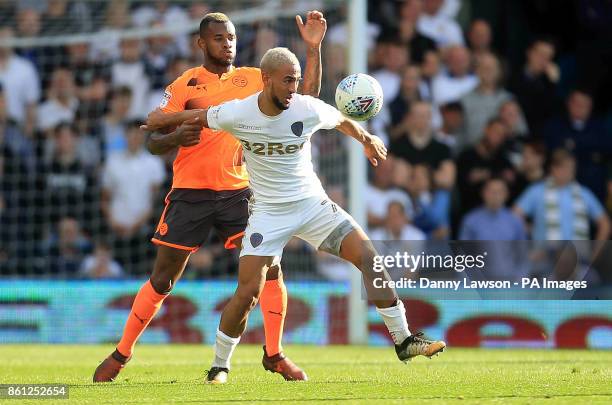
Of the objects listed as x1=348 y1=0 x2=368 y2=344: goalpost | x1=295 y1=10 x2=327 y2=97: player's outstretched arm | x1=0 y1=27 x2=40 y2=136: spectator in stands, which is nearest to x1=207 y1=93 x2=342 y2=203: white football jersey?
x1=295 y1=10 x2=327 y2=97: player's outstretched arm

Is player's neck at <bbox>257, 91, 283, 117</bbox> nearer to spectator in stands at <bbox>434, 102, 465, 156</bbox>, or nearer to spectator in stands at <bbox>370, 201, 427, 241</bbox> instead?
spectator in stands at <bbox>370, 201, 427, 241</bbox>

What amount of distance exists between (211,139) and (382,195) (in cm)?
679

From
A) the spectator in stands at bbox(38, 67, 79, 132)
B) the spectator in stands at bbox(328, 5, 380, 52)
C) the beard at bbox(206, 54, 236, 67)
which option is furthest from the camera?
the spectator in stands at bbox(328, 5, 380, 52)

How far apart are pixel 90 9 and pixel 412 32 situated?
178 inches

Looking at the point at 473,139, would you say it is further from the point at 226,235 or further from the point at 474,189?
the point at 226,235

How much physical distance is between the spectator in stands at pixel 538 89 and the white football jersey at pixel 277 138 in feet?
29.1

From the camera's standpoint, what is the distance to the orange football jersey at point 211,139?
8977mm

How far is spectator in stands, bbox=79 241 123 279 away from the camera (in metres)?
15.5

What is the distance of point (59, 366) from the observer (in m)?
10.6

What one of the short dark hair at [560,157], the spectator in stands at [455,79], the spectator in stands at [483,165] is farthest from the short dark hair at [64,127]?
the short dark hair at [560,157]

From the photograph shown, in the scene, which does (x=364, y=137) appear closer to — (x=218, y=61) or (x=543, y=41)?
(x=218, y=61)

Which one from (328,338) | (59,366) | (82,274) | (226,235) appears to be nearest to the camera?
(226,235)

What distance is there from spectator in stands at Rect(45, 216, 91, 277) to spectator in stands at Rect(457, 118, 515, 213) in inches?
195

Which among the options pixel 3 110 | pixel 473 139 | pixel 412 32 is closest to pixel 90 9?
pixel 3 110
